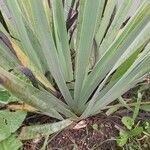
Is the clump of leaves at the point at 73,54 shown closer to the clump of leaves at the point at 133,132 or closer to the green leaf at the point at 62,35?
the green leaf at the point at 62,35

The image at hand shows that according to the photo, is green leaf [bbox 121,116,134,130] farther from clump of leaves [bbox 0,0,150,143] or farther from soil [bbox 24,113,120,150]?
clump of leaves [bbox 0,0,150,143]

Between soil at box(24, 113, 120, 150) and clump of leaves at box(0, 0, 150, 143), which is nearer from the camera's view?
clump of leaves at box(0, 0, 150, 143)

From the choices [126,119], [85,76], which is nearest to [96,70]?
[85,76]

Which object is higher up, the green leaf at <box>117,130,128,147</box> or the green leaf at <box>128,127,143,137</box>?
the green leaf at <box>128,127,143,137</box>

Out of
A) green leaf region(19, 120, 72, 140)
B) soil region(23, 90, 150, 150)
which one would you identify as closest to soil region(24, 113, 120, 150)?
soil region(23, 90, 150, 150)

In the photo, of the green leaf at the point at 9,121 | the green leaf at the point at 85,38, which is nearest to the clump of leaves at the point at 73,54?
the green leaf at the point at 85,38

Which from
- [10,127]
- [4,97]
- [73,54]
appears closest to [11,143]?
[10,127]

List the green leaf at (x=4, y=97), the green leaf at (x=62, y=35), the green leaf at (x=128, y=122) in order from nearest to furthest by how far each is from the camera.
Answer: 1. the green leaf at (x=62, y=35)
2. the green leaf at (x=4, y=97)
3. the green leaf at (x=128, y=122)
